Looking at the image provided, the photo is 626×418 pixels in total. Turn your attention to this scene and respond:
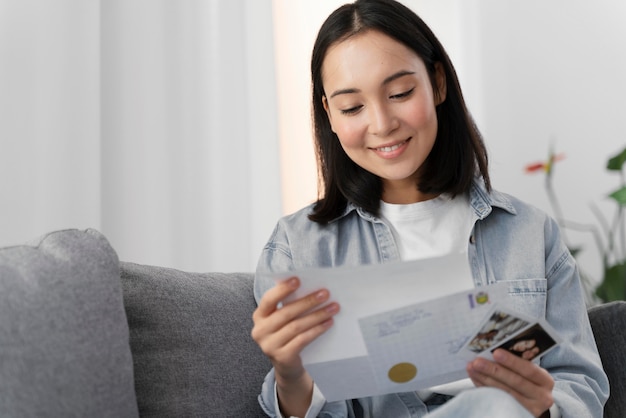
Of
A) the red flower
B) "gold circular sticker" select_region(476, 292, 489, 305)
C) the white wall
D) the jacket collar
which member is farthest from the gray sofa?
the white wall

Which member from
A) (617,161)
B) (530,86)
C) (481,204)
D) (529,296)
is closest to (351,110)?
(481,204)

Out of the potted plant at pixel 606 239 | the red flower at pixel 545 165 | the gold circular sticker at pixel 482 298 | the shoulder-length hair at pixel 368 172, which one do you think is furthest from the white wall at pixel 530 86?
the gold circular sticker at pixel 482 298

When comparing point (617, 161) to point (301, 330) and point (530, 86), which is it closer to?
point (530, 86)

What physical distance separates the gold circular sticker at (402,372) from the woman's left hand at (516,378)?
9cm

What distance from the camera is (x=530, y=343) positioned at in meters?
1.08

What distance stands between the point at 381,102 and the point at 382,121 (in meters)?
0.04

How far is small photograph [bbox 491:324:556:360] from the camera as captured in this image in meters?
1.05

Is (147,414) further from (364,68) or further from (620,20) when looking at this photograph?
(620,20)

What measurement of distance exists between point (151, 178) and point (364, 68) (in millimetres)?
1117

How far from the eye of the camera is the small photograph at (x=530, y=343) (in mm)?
1047

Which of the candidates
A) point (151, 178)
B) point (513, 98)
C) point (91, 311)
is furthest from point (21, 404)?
Result: point (513, 98)

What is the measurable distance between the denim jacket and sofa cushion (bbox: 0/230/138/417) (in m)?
0.35

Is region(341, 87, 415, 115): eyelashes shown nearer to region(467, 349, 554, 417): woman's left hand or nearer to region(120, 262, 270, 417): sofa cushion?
region(120, 262, 270, 417): sofa cushion

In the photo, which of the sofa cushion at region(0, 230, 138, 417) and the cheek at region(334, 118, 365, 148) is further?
the cheek at region(334, 118, 365, 148)
